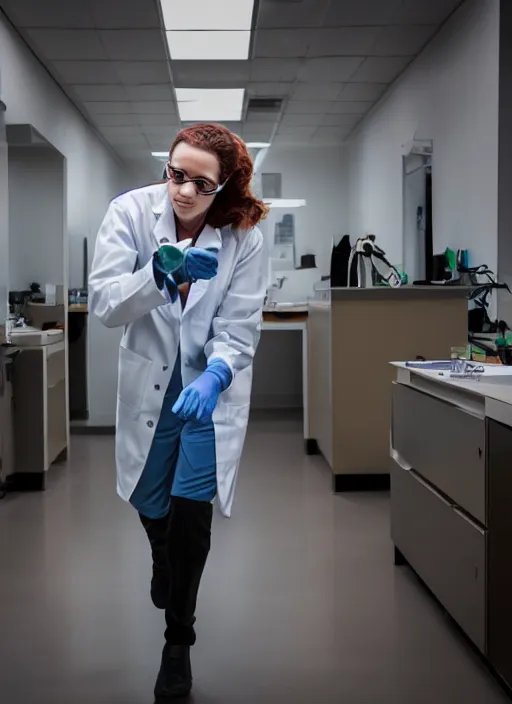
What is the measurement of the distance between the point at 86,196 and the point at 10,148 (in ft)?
8.19

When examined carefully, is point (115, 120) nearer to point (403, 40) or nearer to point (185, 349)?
point (403, 40)

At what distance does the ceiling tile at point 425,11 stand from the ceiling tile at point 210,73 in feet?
4.23

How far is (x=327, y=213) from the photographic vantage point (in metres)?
7.89

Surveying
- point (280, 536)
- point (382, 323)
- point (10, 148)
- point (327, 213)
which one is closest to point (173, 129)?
point (327, 213)

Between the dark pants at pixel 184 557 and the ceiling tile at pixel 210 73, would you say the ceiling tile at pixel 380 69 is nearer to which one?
the ceiling tile at pixel 210 73

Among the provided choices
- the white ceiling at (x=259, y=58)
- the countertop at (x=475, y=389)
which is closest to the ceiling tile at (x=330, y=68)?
the white ceiling at (x=259, y=58)

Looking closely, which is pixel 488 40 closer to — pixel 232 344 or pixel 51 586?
pixel 232 344

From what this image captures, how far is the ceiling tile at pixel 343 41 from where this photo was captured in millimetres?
4876

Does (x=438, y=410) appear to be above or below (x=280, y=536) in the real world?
above

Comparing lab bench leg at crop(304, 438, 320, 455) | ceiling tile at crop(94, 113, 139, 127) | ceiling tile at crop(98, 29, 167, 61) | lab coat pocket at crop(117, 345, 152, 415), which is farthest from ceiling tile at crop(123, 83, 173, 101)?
lab coat pocket at crop(117, 345, 152, 415)

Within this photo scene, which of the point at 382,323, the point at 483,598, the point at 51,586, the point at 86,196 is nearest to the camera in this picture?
the point at 483,598

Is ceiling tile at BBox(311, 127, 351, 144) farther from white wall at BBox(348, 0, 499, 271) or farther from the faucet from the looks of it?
the faucet

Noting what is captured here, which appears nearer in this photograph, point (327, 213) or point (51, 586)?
point (51, 586)

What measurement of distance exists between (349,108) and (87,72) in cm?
234
